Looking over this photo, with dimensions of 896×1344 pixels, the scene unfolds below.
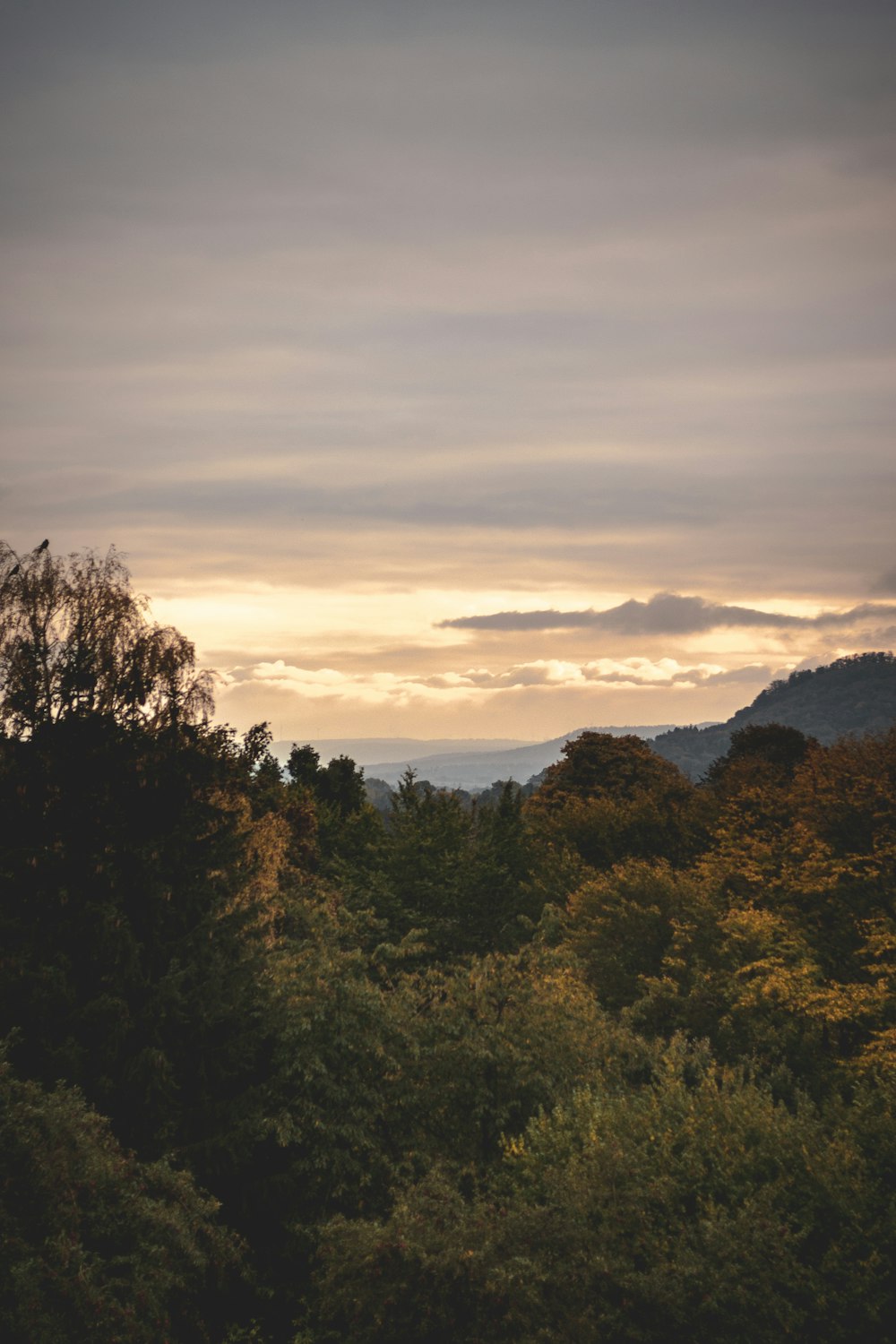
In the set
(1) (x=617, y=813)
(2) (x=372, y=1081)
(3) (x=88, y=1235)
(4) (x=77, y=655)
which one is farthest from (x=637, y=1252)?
(1) (x=617, y=813)

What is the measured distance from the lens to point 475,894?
166 ft

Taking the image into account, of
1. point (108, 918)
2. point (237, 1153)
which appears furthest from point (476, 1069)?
point (108, 918)

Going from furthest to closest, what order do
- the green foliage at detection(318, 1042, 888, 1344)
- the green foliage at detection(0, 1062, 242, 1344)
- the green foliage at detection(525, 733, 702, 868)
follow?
the green foliage at detection(525, 733, 702, 868) < the green foliage at detection(318, 1042, 888, 1344) < the green foliage at detection(0, 1062, 242, 1344)

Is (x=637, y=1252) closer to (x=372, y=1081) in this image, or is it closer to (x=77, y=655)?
(x=372, y=1081)

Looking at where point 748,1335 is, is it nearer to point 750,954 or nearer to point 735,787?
point 750,954

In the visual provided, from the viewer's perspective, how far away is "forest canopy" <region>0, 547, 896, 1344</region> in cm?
1703

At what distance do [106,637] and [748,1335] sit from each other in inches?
925

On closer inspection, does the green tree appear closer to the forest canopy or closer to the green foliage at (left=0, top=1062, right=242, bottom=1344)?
the forest canopy

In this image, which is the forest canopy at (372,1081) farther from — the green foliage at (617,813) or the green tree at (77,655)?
the green foliage at (617,813)

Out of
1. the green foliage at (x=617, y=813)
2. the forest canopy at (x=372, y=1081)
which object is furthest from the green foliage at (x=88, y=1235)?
the green foliage at (x=617, y=813)

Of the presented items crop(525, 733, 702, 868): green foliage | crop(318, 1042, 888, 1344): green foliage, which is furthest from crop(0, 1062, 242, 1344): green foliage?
crop(525, 733, 702, 868): green foliage

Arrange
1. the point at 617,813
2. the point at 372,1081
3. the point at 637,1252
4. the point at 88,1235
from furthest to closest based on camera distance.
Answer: the point at 617,813 → the point at 372,1081 → the point at 637,1252 → the point at 88,1235

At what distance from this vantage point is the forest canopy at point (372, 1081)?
17.0 m

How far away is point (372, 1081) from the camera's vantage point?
2533 cm
